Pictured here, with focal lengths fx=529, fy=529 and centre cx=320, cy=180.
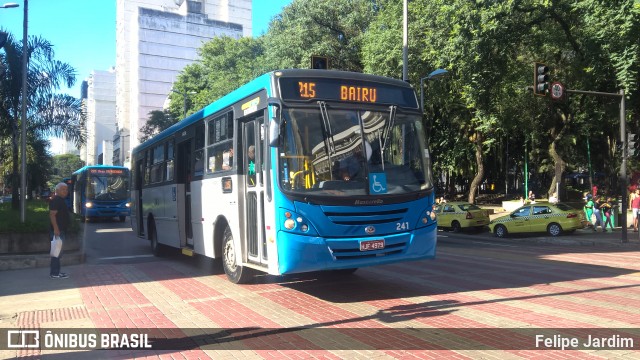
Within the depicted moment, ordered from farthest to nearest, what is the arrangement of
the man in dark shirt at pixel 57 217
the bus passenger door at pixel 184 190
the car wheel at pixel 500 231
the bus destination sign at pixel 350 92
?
the car wheel at pixel 500 231 < the bus passenger door at pixel 184 190 < the man in dark shirt at pixel 57 217 < the bus destination sign at pixel 350 92

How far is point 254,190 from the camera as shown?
27.1 ft

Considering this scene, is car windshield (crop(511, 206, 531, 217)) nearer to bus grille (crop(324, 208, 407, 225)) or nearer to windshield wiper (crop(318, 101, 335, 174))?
bus grille (crop(324, 208, 407, 225))

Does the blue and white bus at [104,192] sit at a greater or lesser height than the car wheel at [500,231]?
greater

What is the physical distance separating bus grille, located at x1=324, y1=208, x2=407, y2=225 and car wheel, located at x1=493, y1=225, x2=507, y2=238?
17315 mm

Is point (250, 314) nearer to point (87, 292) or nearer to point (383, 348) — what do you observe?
point (383, 348)

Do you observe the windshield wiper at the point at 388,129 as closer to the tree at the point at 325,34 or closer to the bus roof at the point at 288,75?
the bus roof at the point at 288,75

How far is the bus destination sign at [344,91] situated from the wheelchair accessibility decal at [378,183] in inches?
45.7

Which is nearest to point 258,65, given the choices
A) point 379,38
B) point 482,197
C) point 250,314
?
point 379,38

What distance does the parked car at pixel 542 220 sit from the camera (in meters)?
21.9

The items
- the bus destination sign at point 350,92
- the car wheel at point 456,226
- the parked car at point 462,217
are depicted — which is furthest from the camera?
the car wheel at point 456,226

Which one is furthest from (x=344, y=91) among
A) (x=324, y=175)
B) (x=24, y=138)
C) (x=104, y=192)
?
(x=104, y=192)

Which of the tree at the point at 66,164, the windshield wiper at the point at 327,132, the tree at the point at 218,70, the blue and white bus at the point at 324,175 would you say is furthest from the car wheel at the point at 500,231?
the tree at the point at 66,164

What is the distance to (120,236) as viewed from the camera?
69.5 ft

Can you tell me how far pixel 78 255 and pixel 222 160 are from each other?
19.0 feet
